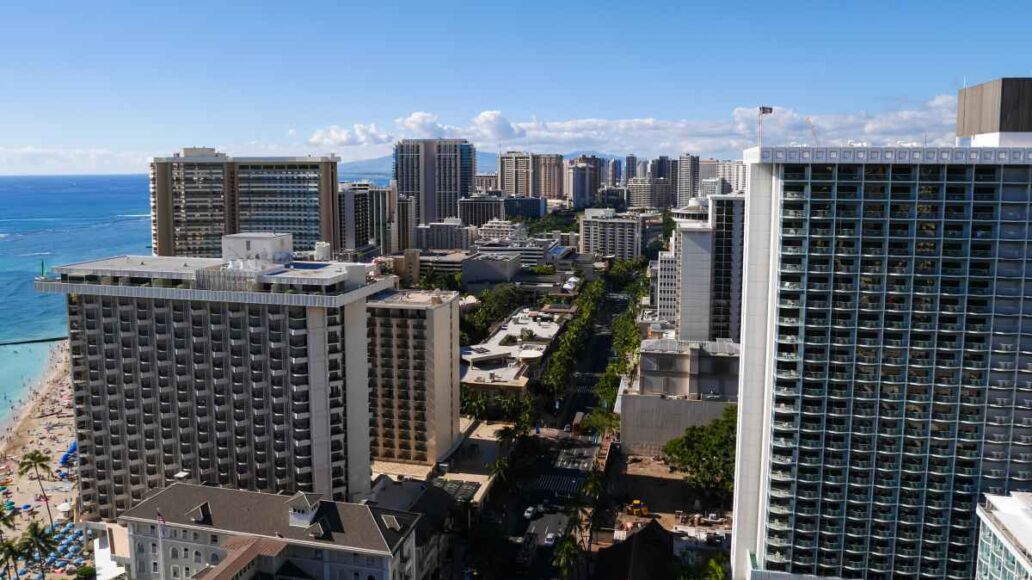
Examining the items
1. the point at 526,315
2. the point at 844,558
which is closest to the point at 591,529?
the point at 844,558

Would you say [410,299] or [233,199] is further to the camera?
[233,199]

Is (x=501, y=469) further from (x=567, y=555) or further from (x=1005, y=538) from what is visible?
(x=1005, y=538)

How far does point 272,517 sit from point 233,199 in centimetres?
7216

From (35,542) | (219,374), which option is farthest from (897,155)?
(35,542)

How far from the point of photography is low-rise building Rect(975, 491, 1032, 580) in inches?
1419

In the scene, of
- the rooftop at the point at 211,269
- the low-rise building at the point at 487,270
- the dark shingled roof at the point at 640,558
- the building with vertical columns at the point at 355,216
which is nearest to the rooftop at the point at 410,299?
the rooftop at the point at 211,269

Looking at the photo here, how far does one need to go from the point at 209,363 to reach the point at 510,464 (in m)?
27.7

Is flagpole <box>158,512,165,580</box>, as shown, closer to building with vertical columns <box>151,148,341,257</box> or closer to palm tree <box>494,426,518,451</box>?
palm tree <box>494,426,518,451</box>

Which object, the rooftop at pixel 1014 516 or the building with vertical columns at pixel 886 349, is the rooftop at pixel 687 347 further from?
the rooftop at pixel 1014 516

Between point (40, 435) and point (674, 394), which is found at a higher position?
point (674, 394)

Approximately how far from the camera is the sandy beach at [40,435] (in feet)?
249

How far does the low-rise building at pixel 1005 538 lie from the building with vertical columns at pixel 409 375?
45585mm

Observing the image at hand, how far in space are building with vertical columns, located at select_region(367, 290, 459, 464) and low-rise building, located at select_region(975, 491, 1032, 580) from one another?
45585mm

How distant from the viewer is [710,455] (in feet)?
226
